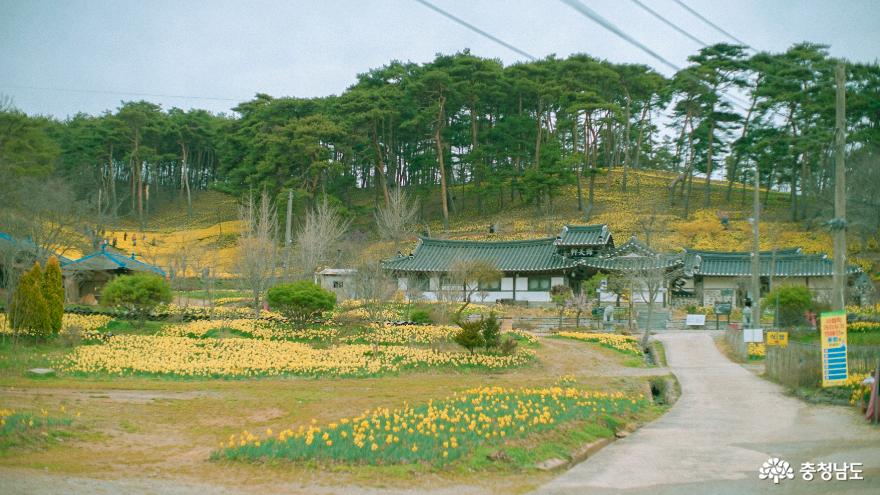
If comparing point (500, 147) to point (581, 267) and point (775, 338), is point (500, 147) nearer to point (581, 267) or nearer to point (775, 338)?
point (581, 267)

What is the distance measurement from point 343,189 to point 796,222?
35.9 m

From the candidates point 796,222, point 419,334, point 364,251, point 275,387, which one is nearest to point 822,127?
point 796,222

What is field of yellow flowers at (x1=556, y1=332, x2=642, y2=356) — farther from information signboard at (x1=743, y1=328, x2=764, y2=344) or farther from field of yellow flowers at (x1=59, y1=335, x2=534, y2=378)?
field of yellow flowers at (x1=59, y1=335, x2=534, y2=378)

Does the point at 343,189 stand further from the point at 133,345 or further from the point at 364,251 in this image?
the point at 133,345

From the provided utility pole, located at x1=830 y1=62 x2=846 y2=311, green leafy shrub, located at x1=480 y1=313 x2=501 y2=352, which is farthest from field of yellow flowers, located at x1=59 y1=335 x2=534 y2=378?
utility pole, located at x1=830 y1=62 x2=846 y2=311

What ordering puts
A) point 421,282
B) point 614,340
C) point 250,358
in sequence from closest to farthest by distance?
point 250,358 < point 614,340 < point 421,282

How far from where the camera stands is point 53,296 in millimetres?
22812

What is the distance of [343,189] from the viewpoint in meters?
63.7

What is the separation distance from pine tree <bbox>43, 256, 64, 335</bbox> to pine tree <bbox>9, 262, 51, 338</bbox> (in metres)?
0.23

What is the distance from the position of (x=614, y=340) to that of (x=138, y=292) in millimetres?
17422

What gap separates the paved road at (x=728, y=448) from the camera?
27.8ft

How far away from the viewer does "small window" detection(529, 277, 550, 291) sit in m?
43.6

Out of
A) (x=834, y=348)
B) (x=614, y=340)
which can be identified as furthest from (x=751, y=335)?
(x=834, y=348)

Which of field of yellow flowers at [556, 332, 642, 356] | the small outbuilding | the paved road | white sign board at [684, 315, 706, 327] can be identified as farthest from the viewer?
the small outbuilding
